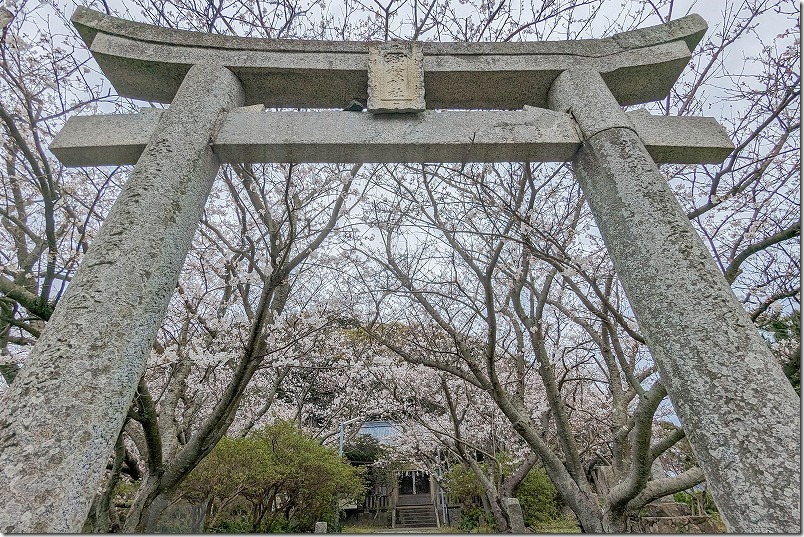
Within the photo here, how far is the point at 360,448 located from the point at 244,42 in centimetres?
1936

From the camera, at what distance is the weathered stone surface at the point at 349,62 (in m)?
2.77

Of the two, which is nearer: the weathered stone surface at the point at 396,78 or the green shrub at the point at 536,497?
the weathered stone surface at the point at 396,78

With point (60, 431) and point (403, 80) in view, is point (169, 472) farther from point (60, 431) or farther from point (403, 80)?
point (403, 80)

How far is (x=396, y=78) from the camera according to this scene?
9.07ft

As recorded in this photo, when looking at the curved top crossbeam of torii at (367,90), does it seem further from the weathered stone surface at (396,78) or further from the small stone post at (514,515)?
the small stone post at (514,515)

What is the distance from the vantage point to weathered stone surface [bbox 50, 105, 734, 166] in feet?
8.12

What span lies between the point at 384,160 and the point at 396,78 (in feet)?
1.83

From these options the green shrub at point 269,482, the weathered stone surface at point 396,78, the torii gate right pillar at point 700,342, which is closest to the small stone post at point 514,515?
the green shrub at point 269,482

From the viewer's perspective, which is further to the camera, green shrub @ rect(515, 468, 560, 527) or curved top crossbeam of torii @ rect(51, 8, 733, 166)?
green shrub @ rect(515, 468, 560, 527)

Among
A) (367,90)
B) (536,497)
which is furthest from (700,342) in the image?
(536,497)

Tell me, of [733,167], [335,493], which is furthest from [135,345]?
[335,493]

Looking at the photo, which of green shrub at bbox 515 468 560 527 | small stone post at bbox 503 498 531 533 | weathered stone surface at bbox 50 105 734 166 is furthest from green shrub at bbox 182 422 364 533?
weathered stone surface at bbox 50 105 734 166

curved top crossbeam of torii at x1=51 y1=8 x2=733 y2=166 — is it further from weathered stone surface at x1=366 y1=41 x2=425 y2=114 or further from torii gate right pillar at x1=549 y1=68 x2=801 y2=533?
torii gate right pillar at x1=549 y1=68 x2=801 y2=533

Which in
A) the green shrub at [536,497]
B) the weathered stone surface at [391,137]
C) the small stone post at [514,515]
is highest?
the weathered stone surface at [391,137]
